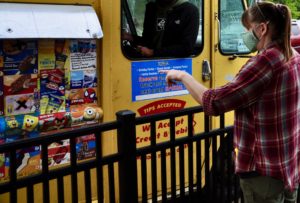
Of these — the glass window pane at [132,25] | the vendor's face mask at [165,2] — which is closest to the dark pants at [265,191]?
the glass window pane at [132,25]

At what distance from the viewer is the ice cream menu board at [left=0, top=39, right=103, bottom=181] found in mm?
2594

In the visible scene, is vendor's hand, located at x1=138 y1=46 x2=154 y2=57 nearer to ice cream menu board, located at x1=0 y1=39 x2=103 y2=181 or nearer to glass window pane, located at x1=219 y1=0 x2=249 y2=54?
ice cream menu board, located at x1=0 y1=39 x2=103 y2=181

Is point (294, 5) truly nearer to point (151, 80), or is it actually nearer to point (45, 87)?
point (151, 80)

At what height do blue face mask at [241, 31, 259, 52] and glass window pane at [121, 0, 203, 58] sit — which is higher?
glass window pane at [121, 0, 203, 58]

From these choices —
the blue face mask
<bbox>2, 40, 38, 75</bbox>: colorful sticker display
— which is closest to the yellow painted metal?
<bbox>2, 40, 38, 75</bbox>: colorful sticker display

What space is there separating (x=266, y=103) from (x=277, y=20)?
38 centimetres

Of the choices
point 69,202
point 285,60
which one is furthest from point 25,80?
point 285,60

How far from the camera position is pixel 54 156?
2781mm

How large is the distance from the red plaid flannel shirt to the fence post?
0.47 meters

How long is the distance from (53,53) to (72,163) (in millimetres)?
832

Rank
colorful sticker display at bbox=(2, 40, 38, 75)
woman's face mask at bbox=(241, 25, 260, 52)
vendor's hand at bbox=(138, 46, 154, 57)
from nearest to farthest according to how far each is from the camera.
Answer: woman's face mask at bbox=(241, 25, 260, 52)
colorful sticker display at bbox=(2, 40, 38, 75)
vendor's hand at bbox=(138, 46, 154, 57)

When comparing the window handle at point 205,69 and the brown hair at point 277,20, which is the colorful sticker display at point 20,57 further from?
Result: the window handle at point 205,69

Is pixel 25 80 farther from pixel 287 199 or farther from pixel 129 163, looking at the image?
pixel 287 199

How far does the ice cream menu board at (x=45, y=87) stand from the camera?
259cm
